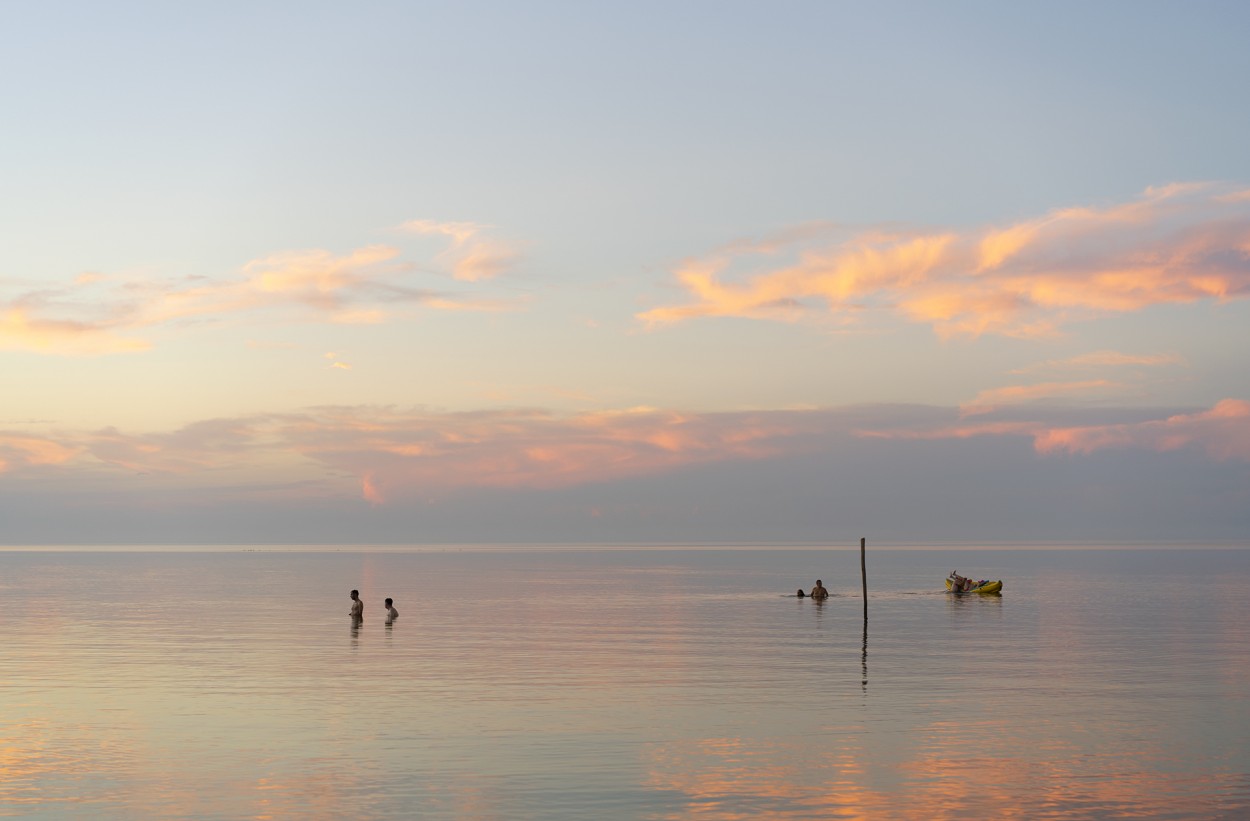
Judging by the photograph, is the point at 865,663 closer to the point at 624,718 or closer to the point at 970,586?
the point at 624,718

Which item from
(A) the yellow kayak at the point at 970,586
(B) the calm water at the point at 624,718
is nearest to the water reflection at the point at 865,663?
(B) the calm water at the point at 624,718

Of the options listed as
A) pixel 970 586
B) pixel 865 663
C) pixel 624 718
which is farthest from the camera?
pixel 970 586

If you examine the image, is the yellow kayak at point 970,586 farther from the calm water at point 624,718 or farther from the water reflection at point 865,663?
the water reflection at point 865,663

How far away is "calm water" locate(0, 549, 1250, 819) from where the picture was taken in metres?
23.7

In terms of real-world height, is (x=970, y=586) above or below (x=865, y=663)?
above

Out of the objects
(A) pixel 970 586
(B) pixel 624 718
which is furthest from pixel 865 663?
(A) pixel 970 586

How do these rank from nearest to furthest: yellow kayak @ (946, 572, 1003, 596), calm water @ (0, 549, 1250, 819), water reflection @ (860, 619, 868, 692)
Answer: calm water @ (0, 549, 1250, 819) < water reflection @ (860, 619, 868, 692) < yellow kayak @ (946, 572, 1003, 596)

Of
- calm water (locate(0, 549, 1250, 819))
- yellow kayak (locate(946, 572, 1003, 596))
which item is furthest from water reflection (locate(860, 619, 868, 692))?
yellow kayak (locate(946, 572, 1003, 596))

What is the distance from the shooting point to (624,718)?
32750 millimetres

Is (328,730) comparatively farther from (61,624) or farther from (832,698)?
(61,624)

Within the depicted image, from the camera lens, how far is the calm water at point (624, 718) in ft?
77.8

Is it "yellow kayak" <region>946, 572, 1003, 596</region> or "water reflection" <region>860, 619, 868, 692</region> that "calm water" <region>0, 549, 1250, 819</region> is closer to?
"water reflection" <region>860, 619, 868, 692</region>

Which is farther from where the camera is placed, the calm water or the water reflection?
the water reflection

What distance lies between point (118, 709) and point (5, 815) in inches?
497
